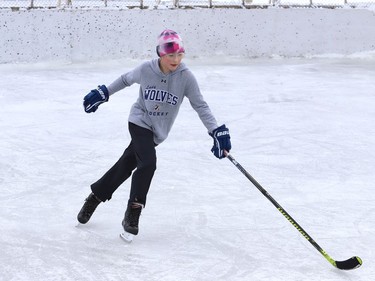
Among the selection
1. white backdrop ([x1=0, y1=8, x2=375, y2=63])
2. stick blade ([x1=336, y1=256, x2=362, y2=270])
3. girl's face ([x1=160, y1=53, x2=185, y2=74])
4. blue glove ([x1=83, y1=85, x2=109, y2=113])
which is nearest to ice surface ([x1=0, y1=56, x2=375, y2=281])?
stick blade ([x1=336, y1=256, x2=362, y2=270])

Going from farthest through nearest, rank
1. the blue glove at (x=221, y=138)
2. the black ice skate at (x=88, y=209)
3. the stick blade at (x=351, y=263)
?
the black ice skate at (x=88, y=209)
the blue glove at (x=221, y=138)
the stick blade at (x=351, y=263)

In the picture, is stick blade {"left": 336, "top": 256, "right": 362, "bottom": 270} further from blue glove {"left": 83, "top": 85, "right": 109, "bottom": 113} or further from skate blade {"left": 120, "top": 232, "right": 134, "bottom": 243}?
blue glove {"left": 83, "top": 85, "right": 109, "bottom": 113}

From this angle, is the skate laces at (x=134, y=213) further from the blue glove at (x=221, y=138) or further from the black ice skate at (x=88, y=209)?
the blue glove at (x=221, y=138)

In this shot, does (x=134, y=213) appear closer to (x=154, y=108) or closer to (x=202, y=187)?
(x=154, y=108)

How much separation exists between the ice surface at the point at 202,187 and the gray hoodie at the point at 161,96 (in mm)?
527

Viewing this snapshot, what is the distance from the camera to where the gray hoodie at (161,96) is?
2.90 m

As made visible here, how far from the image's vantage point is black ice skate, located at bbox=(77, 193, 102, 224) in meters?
3.14

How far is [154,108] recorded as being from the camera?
292 centimetres

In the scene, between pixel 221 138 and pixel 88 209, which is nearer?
pixel 221 138

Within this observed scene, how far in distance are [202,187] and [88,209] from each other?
2.90ft

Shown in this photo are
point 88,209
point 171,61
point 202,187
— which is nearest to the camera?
point 171,61

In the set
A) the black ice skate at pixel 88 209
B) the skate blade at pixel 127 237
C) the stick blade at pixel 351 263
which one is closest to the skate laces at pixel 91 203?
the black ice skate at pixel 88 209

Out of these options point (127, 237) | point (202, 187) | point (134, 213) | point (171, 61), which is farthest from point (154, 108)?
point (202, 187)

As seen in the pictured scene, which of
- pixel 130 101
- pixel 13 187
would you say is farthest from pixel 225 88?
pixel 13 187
